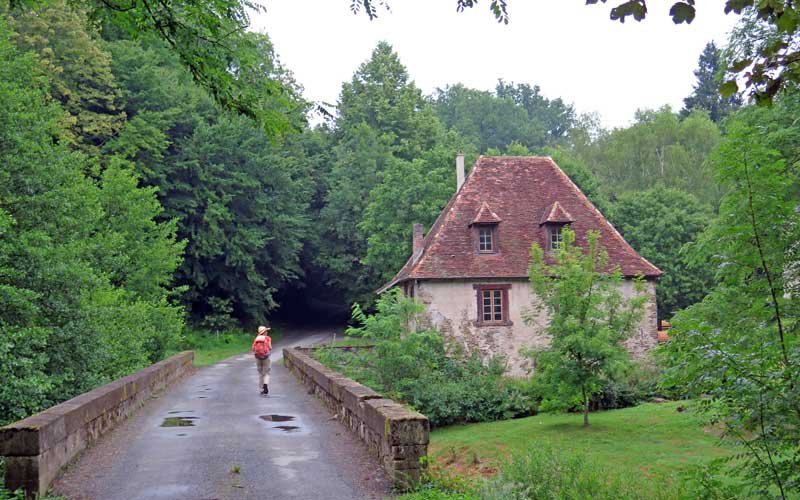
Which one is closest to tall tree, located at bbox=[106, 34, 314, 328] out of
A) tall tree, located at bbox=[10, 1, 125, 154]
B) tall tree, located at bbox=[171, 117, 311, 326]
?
tall tree, located at bbox=[171, 117, 311, 326]

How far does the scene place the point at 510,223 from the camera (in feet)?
99.6

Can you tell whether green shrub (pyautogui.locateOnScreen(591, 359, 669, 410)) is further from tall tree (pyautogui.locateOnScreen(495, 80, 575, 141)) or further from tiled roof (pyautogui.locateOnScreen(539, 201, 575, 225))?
tall tree (pyautogui.locateOnScreen(495, 80, 575, 141))

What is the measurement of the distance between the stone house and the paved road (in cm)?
1371

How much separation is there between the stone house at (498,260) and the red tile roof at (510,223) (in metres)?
0.04

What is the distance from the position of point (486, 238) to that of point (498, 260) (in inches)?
43.1

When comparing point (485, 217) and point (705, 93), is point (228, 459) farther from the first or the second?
point (705, 93)

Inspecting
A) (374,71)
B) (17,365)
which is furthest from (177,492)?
(374,71)

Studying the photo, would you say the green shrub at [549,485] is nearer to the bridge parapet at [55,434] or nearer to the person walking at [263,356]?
the bridge parapet at [55,434]

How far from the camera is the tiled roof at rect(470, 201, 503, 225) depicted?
29.4 meters

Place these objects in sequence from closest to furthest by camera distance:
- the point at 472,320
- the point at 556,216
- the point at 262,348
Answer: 1. the point at 262,348
2. the point at 472,320
3. the point at 556,216

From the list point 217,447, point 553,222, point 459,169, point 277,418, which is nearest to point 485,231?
point 553,222

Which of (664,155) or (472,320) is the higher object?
(664,155)

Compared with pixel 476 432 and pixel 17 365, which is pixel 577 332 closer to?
pixel 476 432

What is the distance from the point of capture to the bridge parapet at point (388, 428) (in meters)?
7.82
